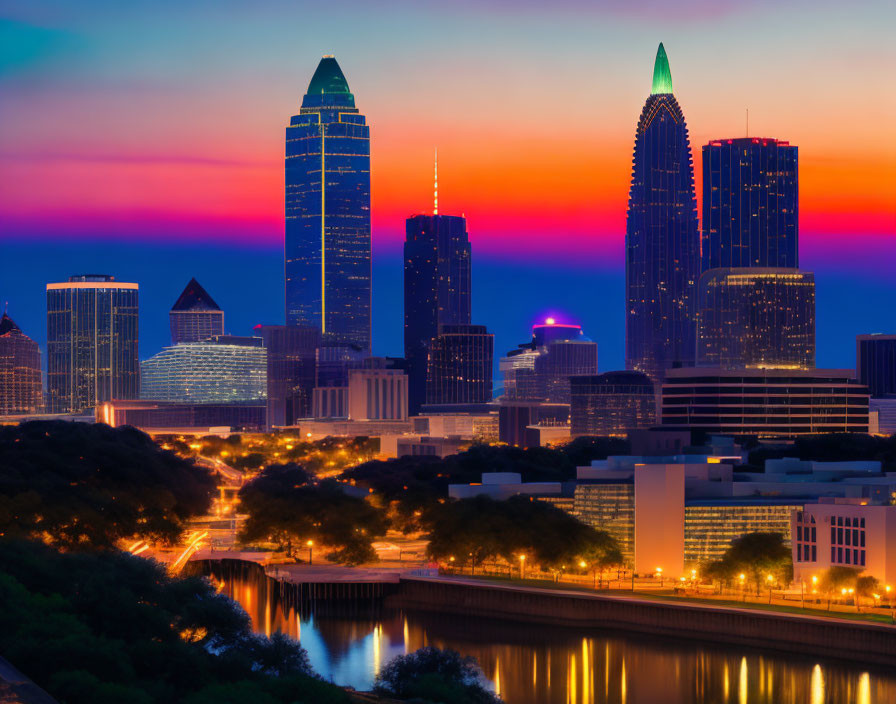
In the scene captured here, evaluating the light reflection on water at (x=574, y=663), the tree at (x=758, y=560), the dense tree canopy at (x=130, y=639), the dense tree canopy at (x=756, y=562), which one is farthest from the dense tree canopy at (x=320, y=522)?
the dense tree canopy at (x=130, y=639)

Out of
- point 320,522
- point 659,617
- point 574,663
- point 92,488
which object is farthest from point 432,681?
point 320,522

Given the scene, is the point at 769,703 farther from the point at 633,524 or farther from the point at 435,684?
the point at 633,524

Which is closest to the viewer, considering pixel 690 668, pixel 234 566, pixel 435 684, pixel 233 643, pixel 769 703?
pixel 435 684

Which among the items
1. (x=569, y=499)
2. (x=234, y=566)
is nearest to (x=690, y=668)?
(x=569, y=499)

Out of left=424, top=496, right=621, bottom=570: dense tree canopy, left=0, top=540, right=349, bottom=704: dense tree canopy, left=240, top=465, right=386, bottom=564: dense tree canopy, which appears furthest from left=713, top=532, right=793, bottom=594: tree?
left=0, top=540, right=349, bottom=704: dense tree canopy

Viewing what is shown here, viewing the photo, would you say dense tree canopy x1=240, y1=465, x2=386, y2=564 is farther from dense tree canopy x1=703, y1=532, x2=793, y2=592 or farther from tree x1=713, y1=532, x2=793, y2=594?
tree x1=713, y1=532, x2=793, y2=594
